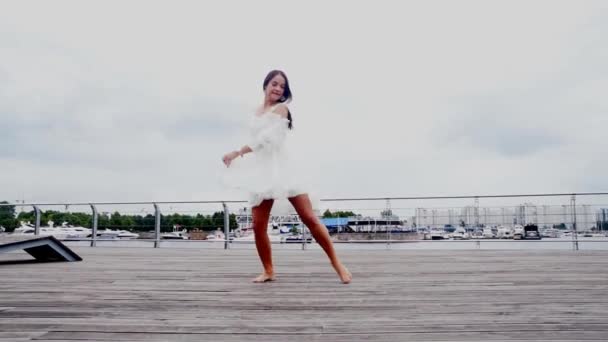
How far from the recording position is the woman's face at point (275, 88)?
259 cm

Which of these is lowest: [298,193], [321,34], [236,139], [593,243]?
[593,243]

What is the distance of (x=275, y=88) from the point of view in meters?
2.59

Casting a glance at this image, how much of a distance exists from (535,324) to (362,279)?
1.25m

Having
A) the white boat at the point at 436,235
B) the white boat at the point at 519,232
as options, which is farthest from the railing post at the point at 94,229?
the white boat at the point at 519,232

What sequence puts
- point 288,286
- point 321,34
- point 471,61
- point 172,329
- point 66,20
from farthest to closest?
1. point 471,61
2. point 321,34
3. point 66,20
4. point 288,286
5. point 172,329

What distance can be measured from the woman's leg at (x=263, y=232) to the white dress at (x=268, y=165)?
0.06 meters

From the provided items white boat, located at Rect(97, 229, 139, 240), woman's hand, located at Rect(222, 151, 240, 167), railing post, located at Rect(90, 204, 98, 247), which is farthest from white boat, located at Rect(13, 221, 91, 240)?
woman's hand, located at Rect(222, 151, 240, 167)

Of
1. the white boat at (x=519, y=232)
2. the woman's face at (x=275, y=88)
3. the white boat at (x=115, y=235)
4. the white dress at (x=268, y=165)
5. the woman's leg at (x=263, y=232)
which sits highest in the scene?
the woman's face at (x=275, y=88)

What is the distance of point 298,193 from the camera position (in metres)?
2.47

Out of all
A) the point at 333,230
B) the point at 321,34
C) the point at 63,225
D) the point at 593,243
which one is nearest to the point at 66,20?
the point at 63,225

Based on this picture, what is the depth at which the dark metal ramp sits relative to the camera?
3.36 metres

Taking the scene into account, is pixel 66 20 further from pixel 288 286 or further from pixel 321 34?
pixel 288 286

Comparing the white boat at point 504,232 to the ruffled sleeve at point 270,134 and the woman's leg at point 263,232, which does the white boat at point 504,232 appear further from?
the ruffled sleeve at point 270,134

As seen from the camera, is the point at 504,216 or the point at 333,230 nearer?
the point at 504,216
